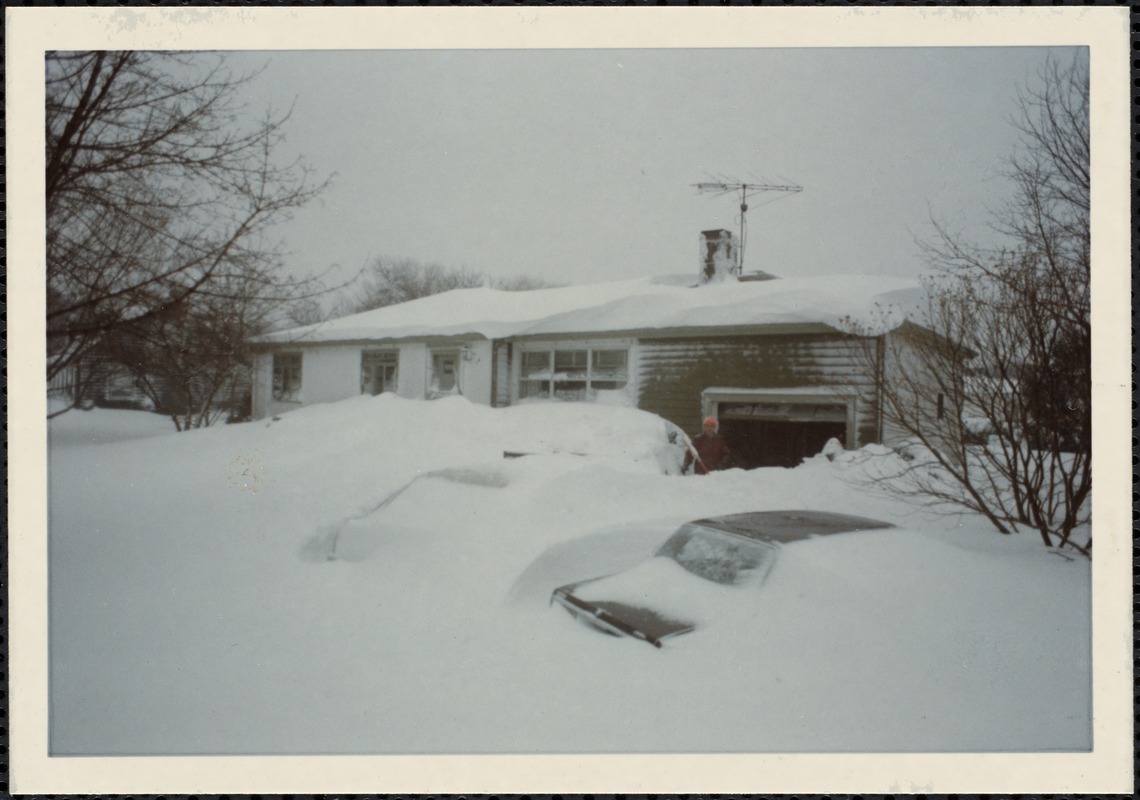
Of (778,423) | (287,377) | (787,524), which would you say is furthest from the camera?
(287,377)

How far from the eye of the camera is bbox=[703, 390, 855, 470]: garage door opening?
2.63 metres

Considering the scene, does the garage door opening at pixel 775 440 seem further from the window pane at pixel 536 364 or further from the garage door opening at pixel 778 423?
the window pane at pixel 536 364

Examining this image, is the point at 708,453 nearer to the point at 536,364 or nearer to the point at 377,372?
the point at 536,364

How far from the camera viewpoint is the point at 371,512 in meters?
2.66

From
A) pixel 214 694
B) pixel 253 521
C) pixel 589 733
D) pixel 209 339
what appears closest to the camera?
pixel 589 733

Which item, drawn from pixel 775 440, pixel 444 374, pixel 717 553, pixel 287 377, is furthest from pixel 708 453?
pixel 287 377

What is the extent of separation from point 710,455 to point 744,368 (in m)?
0.55

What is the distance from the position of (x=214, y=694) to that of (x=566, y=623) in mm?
1614

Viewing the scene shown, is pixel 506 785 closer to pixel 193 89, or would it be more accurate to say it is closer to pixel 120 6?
pixel 193 89

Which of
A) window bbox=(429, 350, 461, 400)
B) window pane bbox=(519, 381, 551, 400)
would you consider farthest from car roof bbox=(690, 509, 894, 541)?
window bbox=(429, 350, 461, 400)

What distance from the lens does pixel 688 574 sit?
2301mm

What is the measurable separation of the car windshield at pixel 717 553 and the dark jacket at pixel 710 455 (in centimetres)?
44

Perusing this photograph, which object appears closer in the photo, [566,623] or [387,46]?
[566,623]

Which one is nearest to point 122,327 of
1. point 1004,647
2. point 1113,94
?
point 1004,647
